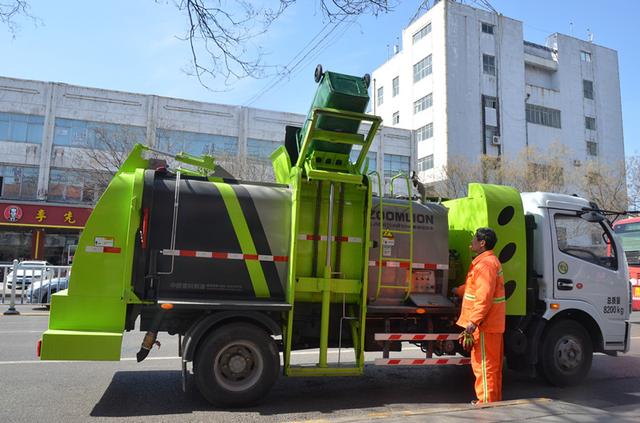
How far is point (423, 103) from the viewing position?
45.4m

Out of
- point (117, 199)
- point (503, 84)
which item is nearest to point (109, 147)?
point (117, 199)

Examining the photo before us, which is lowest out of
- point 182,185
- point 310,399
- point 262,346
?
point 310,399

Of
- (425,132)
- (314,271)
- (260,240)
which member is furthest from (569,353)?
(425,132)

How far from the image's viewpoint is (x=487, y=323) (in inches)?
222

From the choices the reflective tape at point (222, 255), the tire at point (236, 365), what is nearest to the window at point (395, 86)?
the reflective tape at point (222, 255)

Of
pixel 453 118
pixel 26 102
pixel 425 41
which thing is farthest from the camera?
pixel 425 41

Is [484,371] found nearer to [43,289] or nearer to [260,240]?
[260,240]

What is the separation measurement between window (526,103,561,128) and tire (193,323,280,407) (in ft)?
154

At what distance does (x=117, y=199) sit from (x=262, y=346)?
2204mm

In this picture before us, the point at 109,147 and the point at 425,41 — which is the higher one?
the point at 425,41

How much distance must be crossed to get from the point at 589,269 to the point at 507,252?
1.28 m

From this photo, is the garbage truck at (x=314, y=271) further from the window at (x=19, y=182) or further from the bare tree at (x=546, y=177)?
the window at (x=19, y=182)

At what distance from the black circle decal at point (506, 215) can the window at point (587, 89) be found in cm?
5081

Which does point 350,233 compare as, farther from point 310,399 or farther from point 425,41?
point 425,41
